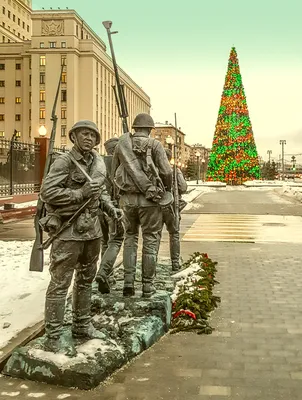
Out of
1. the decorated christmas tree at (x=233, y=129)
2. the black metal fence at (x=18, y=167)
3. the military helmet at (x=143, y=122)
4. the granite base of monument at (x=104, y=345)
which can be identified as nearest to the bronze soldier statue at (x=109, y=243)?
the granite base of monument at (x=104, y=345)

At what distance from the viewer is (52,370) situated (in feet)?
13.9

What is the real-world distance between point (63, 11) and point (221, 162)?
41432mm

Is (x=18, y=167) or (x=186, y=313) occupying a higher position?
(x=18, y=167)

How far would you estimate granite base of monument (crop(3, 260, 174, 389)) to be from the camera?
4.21m

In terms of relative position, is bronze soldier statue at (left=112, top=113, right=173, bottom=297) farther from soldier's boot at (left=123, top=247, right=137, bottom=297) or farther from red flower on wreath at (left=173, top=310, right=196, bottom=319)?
red flower on wreath at (left=173, top=310, right=196, bottom=319)

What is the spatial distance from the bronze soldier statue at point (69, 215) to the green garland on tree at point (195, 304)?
1.60 meters

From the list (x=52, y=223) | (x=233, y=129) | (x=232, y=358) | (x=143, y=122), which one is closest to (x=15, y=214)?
(x=143, y=122)

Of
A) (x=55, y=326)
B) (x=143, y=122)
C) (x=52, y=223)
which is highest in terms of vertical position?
(x=143, y=122)


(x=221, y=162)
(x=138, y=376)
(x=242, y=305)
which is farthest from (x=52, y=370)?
(x=221, y=162)

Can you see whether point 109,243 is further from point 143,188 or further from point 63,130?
point 63,130

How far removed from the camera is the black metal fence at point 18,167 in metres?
19.4

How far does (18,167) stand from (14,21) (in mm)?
91545

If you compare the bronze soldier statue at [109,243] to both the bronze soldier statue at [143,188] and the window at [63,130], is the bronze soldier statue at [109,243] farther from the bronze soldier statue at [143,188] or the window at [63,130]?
the window at [63,130]

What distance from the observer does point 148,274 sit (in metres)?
6.12
